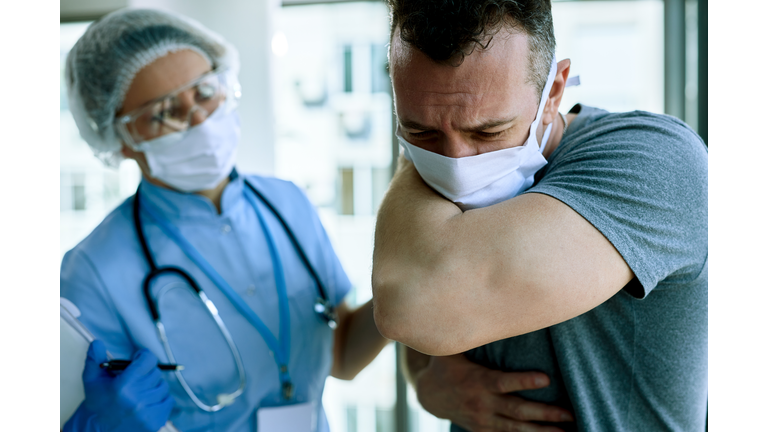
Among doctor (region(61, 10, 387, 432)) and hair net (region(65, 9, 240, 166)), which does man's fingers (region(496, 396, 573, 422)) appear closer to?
doctor (region(61, 10, 387, 432))

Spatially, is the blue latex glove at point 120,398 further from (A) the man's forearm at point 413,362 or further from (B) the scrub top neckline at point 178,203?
(A) the man's forearm at point 413,362

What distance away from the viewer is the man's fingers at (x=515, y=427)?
0.91 metres

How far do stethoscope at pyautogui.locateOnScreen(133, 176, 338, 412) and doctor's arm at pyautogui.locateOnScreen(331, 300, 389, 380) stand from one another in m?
0.08

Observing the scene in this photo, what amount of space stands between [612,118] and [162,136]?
1193mm

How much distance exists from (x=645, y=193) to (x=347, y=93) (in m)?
2.68

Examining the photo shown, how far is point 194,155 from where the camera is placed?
1.45 metres

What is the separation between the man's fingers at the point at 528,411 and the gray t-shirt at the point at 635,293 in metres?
0.02

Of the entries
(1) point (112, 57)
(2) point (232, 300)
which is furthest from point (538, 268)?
(1) point (112, 57)

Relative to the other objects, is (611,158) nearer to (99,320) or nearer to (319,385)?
(319,385)

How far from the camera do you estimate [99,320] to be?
51.2 inches

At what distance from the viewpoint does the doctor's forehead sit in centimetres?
72

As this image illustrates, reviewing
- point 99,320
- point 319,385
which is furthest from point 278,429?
point 99,320

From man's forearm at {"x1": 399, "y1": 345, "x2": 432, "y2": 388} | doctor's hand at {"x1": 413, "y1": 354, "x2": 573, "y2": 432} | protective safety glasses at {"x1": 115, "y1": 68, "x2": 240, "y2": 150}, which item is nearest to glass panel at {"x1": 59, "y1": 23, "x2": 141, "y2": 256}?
protective safety glasses at {"x1": 115, "y1": 68, "x2": 240, "y2": 150}

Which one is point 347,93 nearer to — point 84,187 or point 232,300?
point 84,187
